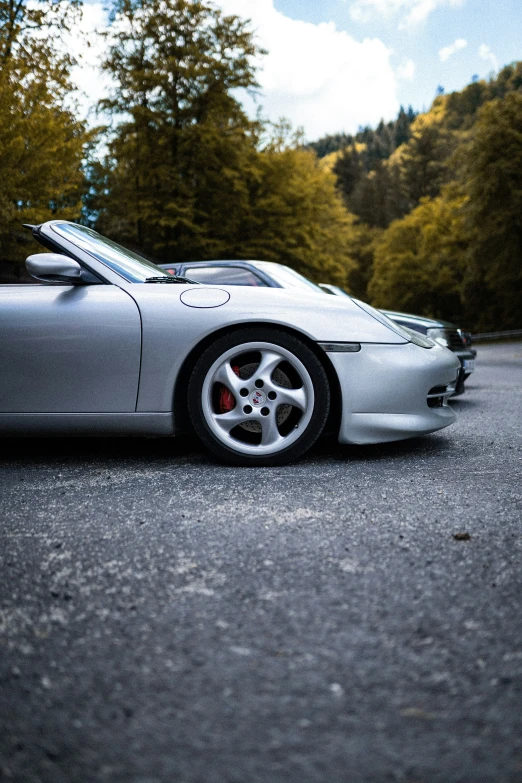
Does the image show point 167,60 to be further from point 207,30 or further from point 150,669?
point 150,669

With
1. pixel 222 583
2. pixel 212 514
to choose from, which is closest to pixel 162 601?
pixel 222 583

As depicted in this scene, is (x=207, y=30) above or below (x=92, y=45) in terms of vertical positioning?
above

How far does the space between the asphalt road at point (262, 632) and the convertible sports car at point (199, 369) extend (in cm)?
46

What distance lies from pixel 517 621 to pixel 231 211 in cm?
2215

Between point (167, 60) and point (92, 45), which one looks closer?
point (92, 45)

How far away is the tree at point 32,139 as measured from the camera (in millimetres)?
12844

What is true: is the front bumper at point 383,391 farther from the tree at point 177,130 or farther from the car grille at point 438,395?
the tree at point 177,130

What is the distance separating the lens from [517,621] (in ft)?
6.03

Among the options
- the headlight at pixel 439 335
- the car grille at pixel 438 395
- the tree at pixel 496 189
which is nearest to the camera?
the car grille at pixel 438 395

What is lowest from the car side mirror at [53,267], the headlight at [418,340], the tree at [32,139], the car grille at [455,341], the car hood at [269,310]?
the car grille at [455,341]

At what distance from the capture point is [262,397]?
3.80 m

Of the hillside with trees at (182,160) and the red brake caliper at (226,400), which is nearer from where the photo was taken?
the red brake caliper at (226,400)

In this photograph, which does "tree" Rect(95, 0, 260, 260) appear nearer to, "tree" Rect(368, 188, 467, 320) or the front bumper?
the front bumper

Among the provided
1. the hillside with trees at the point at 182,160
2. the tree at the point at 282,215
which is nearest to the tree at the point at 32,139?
the hillside with trees at the point at 182,160
